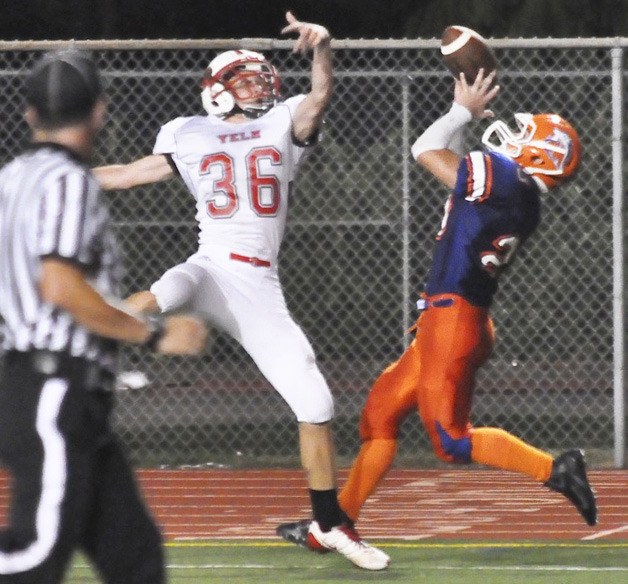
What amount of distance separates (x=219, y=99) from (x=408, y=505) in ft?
8.60

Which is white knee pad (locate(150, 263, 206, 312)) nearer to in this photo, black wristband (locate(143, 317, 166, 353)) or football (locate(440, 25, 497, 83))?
football (locate(440, 25, 497, 83))

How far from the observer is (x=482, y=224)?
A: 7.40 metres

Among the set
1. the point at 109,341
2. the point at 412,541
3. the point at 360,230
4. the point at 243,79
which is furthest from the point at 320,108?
the point at 360,230

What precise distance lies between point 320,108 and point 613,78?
138 inches

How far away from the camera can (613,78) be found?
35.1 ft

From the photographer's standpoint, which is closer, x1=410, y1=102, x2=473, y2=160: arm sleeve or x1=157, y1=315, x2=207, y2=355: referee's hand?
x1=157, y1=315, x2=207, y2=355: referee's hand

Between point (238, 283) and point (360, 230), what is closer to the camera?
point (238, 283)

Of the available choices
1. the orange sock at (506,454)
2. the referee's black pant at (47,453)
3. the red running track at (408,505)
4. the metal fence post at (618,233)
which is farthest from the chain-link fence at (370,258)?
the referee's black pant at (47,453)

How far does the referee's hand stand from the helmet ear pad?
3101 millimetres

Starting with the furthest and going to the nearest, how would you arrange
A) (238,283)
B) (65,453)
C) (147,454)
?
(147,454)
(238,283)
(65,453)

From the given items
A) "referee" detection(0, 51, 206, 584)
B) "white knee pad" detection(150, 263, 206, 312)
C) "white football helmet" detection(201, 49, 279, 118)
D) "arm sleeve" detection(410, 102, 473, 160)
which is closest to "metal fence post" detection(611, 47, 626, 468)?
"arm sleeve" detection(410, 102, 473, 160)

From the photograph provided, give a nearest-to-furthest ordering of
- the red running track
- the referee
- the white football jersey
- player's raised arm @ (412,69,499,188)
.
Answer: the referee, player's raised arm @ (412,69,499,188), the white football jersey, the red running track

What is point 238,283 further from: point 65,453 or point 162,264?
point 162,264

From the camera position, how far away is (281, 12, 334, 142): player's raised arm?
7473mm
